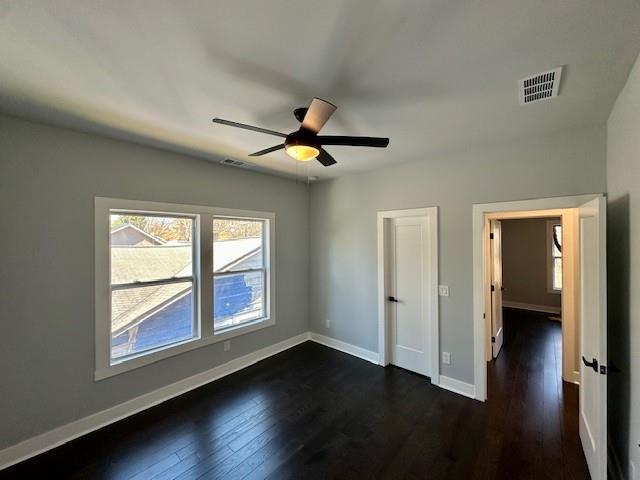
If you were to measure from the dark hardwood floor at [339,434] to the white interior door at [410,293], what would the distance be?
0.29 meters

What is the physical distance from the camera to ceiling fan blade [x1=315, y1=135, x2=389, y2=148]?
1.73 m

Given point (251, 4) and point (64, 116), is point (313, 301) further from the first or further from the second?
point (251, 4)

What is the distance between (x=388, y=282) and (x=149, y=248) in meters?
2.97

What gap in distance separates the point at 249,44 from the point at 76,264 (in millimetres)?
2410

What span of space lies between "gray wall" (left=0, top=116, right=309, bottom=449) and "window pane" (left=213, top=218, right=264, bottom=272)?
0.78 meters

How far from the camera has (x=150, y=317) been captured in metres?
2.94

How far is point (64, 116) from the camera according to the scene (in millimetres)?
2148

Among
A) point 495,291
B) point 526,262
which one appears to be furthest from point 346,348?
point 526,262

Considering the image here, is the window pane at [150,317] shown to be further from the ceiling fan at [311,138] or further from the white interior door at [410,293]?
the white interior door at [410,293]

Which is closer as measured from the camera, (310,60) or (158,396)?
(310,60)

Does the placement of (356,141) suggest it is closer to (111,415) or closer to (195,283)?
(195,283)

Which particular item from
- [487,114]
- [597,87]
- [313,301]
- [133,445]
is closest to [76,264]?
[133,445]

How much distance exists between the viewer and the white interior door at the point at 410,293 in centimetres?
343

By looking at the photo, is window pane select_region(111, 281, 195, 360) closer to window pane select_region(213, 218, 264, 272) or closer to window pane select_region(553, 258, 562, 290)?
window pane select_region(213, 218, 264, 272)
